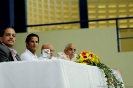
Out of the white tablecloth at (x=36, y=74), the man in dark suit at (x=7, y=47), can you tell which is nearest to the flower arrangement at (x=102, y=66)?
the man in dark suit at (x=7, y=47)

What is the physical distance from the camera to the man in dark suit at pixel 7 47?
12.0 feet

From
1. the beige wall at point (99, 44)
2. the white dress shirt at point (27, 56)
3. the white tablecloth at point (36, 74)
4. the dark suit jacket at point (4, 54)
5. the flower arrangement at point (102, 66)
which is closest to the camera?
the white tablecloth at point (36, 74)

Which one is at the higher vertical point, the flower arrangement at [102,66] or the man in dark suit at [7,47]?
the man in dark suit at [7,47]

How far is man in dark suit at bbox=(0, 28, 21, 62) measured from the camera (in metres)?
3.67

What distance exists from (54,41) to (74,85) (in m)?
4.43

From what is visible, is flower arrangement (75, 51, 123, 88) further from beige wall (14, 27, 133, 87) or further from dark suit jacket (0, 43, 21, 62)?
beige wall (14, 27, 133, 87)

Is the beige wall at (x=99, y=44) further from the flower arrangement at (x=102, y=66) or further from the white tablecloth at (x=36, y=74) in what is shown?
the white tablecloth at (x=36, y=74)

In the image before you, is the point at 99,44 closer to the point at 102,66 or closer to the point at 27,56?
the point at 27,56

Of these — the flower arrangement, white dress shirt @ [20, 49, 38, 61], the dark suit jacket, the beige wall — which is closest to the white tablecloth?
the dark suit jacket

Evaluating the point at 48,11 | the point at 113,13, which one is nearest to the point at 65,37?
the point at 48,11

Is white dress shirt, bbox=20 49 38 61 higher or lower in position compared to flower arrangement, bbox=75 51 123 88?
higher

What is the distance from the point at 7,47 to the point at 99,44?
381cm

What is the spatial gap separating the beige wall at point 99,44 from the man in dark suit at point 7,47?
3517 millimetres

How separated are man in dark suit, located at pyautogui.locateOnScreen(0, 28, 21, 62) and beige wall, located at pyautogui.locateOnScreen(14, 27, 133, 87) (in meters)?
3.52
